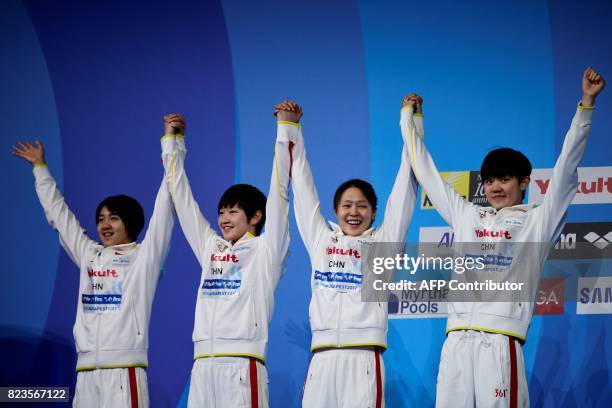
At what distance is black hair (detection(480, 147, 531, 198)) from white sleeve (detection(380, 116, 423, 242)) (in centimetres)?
39

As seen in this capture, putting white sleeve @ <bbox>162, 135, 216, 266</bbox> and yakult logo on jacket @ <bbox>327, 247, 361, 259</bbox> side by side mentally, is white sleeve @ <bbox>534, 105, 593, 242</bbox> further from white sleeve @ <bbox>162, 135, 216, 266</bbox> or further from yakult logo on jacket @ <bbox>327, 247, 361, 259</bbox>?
white sleeve @ <bbox>162, 135, 216, 266</bbox>

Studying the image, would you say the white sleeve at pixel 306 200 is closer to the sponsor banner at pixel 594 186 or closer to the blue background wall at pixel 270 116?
the blue background wall at pixel 270 116

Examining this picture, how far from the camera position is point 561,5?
5.34 m

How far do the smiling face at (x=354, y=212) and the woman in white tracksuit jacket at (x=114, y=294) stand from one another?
40.1 inches

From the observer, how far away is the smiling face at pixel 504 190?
4.21m

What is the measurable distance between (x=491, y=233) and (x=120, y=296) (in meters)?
2.07

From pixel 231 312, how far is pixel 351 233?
750 mm

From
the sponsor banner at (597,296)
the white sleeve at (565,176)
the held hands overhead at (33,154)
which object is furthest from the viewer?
the sponsor banner at (597,296)

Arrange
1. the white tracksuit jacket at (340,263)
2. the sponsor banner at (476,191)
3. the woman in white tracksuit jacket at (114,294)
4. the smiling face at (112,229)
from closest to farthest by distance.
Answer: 1. the white tracksuit jacket at (340,263)
2. the woman in white tracksuit jacket at (114,294)
3. the smiling face at (112,229)
4. the sponsor banner at (476,191)

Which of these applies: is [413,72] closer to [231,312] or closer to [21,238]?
[231,312]

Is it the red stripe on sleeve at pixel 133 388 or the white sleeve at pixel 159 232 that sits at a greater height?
the white sleeve at pixel 159 232

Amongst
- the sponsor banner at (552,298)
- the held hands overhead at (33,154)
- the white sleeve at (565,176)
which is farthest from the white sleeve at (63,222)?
the sponsor banner at (552,298)

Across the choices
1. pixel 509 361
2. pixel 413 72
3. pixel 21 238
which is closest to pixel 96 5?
pixel 21 238

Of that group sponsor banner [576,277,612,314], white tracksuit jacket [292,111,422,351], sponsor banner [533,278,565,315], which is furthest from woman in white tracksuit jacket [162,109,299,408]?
sponsor banner [576,277,612,314]
